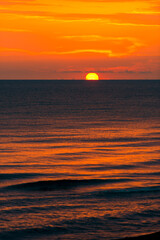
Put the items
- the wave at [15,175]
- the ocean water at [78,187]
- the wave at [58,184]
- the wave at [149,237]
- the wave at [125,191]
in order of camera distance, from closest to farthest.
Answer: the wave at [149,237] → the ocean water at [78,187] → the wave at [125,191] → the wave at [58,184] → the wave at [15,175]

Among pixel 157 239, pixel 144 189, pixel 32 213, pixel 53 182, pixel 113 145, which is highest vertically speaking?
pixel 113 145

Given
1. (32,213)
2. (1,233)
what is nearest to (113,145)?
(32,213)

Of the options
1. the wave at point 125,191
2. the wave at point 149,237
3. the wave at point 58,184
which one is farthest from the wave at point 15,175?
the wave at point 149,237

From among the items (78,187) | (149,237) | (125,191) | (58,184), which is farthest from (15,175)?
(149,237)

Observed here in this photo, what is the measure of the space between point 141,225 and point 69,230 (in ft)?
12.2

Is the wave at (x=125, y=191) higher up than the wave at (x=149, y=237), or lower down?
higher up

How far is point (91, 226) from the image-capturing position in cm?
2209

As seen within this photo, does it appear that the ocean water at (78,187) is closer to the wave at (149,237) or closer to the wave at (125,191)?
the wave at (125,191)

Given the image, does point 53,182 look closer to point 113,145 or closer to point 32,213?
point 32,213

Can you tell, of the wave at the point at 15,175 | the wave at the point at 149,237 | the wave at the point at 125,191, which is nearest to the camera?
the wave at the point at 149,237

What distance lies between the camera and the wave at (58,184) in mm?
29750

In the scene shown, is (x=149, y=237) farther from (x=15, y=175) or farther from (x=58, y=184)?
(x=15, y=175)

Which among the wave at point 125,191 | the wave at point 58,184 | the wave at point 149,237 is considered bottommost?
the wave at point 149,237

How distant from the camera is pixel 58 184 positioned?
3080 cm
